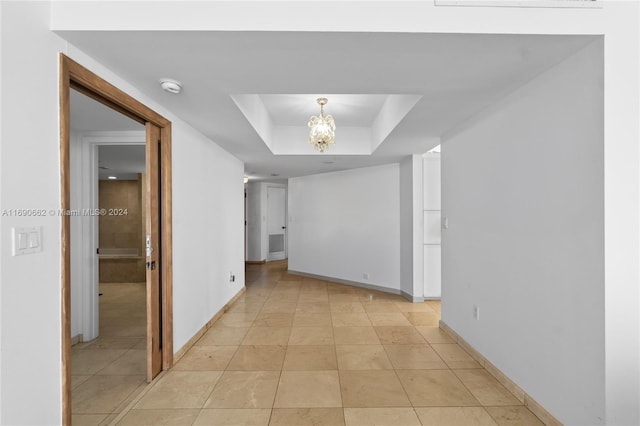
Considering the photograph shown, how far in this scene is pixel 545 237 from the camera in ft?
6.46

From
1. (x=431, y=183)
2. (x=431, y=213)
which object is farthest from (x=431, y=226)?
(x=431, y=183)

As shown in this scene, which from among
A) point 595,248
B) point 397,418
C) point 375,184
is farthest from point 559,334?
point 375,184

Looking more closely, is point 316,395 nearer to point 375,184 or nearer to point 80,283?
point 80,283

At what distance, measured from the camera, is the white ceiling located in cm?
157

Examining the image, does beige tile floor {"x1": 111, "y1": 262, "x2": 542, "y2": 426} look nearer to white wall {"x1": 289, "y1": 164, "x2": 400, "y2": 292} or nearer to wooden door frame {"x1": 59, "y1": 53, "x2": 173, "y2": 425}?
wooden door frame {"x1": 59, "y1": 53, "x2": 173, "y2": 425}

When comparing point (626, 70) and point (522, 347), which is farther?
point (522, 347)

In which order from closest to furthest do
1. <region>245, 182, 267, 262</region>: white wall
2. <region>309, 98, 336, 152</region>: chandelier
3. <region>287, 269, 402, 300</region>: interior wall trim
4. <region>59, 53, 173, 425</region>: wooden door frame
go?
1. <region>59, 53, 173, 425</region>: wooden door frame
2. <region>309, 98, 336, 152</region>: chandelier
3. <region>287, 269, 402, 300</region>: interior wall trim
4. <region>245, 182, 267, 262</region>: white wall

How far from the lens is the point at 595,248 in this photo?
1.61m

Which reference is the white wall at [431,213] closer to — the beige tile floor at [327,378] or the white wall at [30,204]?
the beige tile floor at [327,378]

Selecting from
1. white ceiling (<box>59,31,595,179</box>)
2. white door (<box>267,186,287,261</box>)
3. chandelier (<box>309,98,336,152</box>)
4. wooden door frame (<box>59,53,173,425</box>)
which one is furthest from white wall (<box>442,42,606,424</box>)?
Result: white door (<box>267,186,287,261</box>)

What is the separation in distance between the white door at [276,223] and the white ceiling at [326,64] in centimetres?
573

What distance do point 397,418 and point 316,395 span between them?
0.59m

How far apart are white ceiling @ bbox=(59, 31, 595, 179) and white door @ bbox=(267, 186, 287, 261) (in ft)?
18.8

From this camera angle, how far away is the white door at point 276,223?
8516 mm
